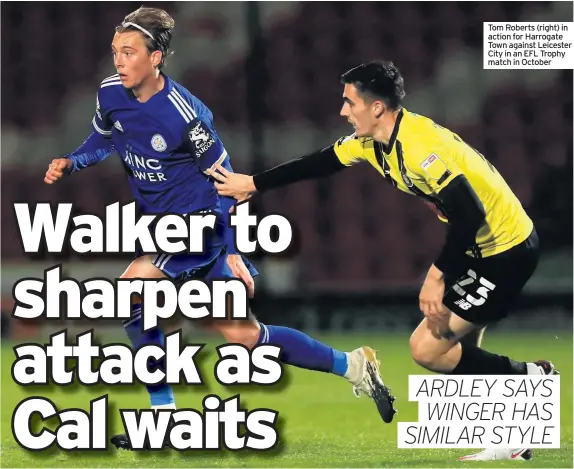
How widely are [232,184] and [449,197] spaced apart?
4.20 ft

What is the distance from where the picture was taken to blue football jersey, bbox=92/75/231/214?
662cm

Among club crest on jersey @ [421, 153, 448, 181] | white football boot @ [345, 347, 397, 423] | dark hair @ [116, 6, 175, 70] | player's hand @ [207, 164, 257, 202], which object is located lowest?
white football boot @ [345, 347, 397, 423]

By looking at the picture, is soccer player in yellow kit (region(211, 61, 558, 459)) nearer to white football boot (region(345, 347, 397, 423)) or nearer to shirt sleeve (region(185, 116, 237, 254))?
shirt sleeve (region(185, 116, 237, 254))

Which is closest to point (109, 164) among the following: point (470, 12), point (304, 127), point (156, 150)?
point (304, 127)

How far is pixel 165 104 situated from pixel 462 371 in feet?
7.26

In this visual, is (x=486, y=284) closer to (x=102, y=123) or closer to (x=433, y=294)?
(x=433, y=294)

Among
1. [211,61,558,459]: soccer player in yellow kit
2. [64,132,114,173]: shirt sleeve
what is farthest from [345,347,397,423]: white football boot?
[64,132,114,173]: shirt sleeve

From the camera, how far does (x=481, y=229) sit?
6.27 m

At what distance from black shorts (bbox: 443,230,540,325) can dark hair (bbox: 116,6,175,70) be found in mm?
2053

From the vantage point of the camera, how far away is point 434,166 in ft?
20.1

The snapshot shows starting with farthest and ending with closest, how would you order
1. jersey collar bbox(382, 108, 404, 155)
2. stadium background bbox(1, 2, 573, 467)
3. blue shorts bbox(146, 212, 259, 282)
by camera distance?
stadium background bbox(1, 2, 573, 467) < blue shorts bbox(146, 212, 259, 282) < jersey collar bbox(382, 108, 404, 155)

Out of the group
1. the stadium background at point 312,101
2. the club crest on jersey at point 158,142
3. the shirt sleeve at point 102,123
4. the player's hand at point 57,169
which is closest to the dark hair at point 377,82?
the club crest on jersey at point 158,142

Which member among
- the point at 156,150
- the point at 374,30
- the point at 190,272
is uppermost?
the point at 374,30

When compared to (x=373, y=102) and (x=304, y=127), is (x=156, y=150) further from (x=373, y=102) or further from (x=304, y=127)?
(x=304, y=127)
